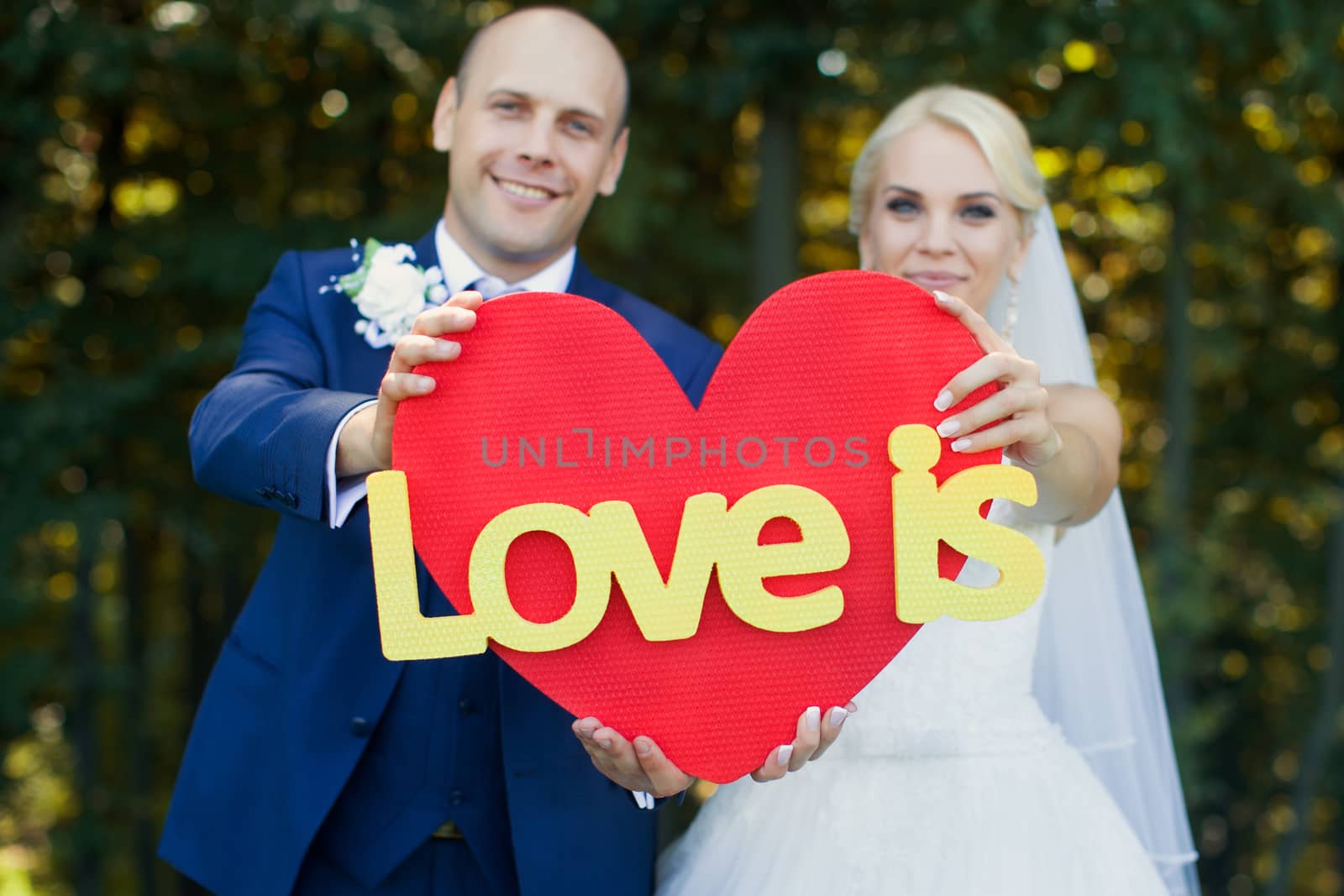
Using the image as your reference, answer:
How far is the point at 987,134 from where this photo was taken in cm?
217

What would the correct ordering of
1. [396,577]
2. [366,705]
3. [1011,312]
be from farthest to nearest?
[1011,312], [366,705], [396,577]

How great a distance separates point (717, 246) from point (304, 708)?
3.56 metres

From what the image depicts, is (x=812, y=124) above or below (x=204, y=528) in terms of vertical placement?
above

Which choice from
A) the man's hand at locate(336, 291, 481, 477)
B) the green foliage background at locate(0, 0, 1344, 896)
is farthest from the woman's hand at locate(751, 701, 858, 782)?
the green foliage background at locate(0, 0, 1344, 896)

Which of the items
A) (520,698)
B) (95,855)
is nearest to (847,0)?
(520,698)

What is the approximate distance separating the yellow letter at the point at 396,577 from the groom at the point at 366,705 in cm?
18

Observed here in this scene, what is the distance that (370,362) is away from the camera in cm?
204

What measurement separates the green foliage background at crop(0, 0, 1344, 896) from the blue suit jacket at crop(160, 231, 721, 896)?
2.25 m

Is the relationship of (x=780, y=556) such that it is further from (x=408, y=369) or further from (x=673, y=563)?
(x=408, y=369)

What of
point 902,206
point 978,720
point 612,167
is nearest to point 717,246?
point 612,167

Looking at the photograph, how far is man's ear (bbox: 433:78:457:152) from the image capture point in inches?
92.3

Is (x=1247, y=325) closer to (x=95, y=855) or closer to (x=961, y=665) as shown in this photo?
(x=961, y=665)

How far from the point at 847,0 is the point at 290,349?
3187mm

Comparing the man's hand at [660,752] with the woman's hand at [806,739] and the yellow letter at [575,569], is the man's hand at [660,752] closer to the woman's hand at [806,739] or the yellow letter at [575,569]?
the woman's hand at [806,739]
